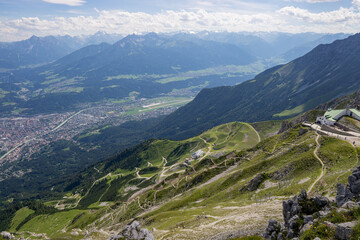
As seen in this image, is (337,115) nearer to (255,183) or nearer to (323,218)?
(255,183)

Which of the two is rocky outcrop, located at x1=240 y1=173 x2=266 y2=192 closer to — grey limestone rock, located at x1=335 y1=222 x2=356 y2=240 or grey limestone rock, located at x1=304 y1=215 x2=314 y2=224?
grey limestone rock, located at x1=304 y1=215 x2=314 y2=224

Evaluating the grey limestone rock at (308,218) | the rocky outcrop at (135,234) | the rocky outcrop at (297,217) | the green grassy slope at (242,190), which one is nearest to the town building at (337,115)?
the green grassy slope at (242,190)

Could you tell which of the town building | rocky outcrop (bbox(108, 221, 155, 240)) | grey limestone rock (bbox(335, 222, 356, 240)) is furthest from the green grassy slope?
grey limestone rock (bbox(335, 222, 356, 240))

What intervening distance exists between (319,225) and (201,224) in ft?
141

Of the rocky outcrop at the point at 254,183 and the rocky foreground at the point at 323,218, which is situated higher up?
the rocky foreground at the point at 323,218

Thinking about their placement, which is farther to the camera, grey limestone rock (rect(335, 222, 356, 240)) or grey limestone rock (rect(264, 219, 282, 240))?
grey limestone rock (rect(264, 219, 282, 240))

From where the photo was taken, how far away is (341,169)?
72.0 m

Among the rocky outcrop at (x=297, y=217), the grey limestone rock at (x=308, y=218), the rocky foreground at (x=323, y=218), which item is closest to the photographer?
the rocky foreground at (x=323, y=218)

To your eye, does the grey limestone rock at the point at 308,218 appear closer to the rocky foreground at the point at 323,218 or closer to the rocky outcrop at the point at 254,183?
the rocky foreground at the point at 323,218

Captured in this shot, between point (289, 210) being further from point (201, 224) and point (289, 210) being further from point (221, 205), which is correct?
point (221, 205)

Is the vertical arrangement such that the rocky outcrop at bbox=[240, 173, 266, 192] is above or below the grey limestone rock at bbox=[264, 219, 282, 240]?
below

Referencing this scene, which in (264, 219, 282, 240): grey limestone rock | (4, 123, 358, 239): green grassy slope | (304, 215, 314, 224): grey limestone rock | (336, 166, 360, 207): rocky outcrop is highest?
(336, 166, 360, 207): rocky outcrop

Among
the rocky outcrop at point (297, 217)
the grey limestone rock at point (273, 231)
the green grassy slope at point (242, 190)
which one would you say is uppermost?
the rocky outcrop at point (297, 217)

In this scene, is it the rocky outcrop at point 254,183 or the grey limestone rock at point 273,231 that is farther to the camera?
the rocky outcrop at point 254,183
